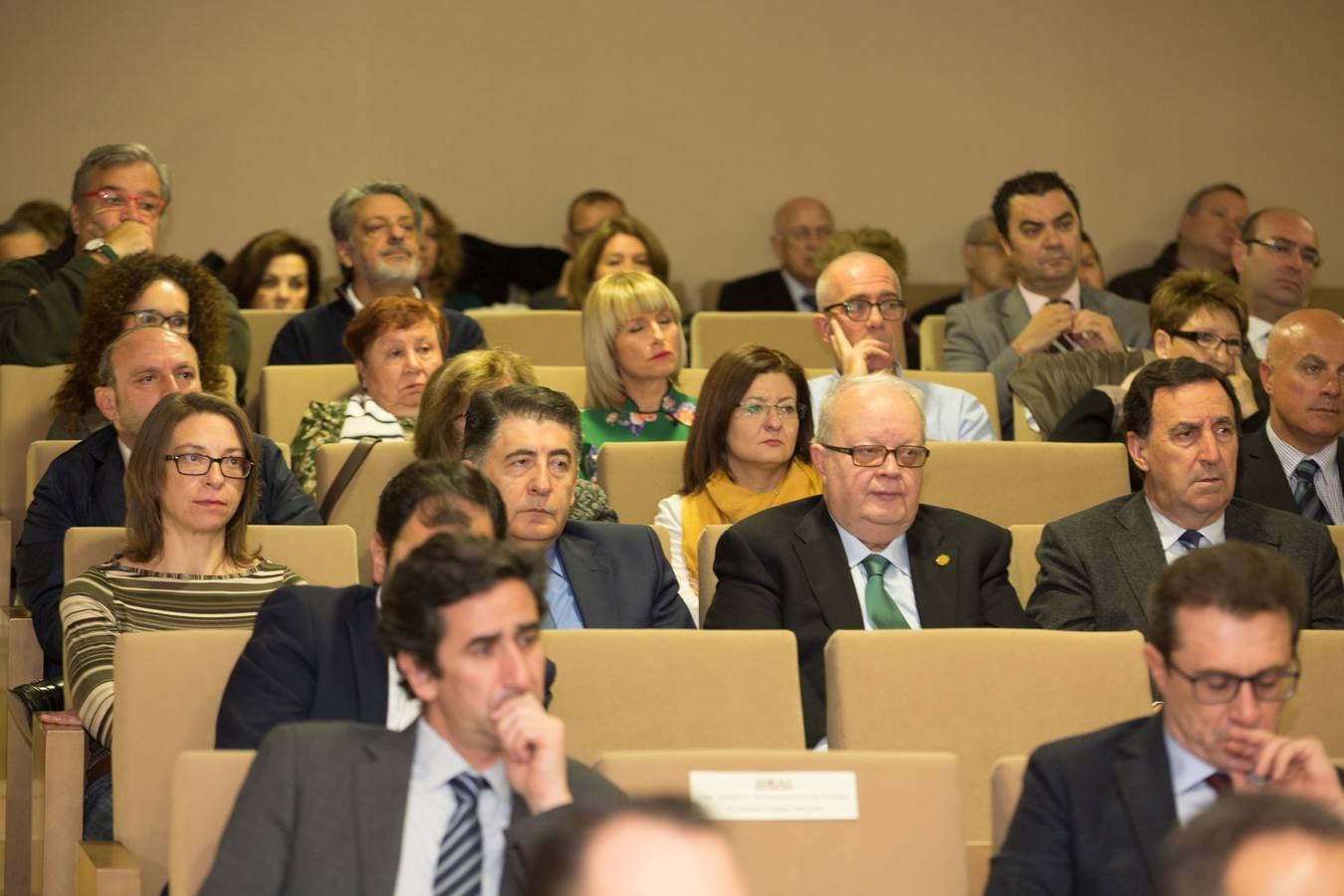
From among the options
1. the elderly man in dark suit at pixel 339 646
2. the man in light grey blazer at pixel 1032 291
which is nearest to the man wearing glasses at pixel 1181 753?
the elderly man in dark suit at pixel 339 646

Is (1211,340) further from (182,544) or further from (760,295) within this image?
(182,544)

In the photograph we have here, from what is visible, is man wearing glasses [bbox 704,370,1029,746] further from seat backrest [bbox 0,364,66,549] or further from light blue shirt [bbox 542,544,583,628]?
seat backrest [bbox 0,364,66,549]

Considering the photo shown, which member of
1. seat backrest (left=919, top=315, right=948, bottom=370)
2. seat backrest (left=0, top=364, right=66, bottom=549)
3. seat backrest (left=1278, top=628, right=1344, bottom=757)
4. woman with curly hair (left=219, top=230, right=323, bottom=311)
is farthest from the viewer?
woman with curly hair (left=219, top=230, right=323, bottom=311)

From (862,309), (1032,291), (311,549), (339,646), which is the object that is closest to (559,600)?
(311,549)

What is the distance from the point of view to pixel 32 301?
523cm

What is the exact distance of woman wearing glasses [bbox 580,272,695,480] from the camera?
4953 mm

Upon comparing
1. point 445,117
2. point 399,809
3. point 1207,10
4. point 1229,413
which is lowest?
point 399,809

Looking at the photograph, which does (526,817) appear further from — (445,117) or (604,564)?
(445,117)

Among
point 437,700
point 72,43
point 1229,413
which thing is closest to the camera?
point 437,700

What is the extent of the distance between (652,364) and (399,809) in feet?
8.87

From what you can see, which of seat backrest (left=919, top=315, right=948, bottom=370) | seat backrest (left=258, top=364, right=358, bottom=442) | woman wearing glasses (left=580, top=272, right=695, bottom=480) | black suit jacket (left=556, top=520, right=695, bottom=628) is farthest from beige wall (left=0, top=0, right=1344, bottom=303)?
black suit jacket (left=556, top=520, right=695, bottom=628)

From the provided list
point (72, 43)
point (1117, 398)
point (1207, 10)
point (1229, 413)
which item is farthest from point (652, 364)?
point (1207, 10)

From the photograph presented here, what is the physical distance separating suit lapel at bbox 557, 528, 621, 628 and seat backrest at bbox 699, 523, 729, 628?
25 centimetres

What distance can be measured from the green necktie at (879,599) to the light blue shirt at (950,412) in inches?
52.2
